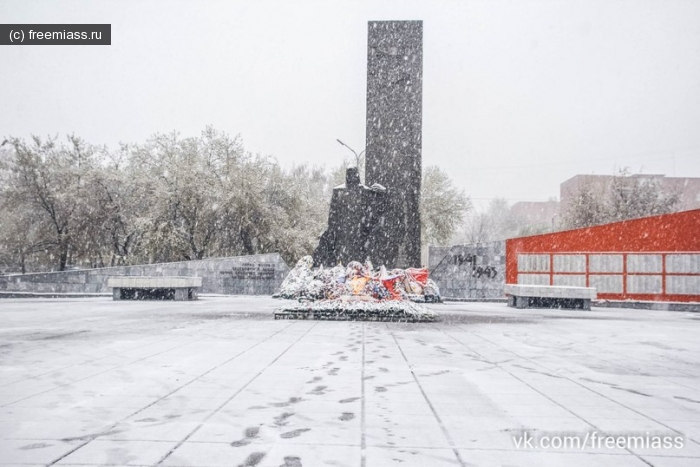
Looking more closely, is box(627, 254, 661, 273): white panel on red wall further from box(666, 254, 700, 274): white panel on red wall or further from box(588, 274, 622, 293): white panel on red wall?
box(588, 274, 622, 293): white panel on red wall

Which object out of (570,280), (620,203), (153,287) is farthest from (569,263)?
(620,203)

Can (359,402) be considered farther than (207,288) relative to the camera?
No

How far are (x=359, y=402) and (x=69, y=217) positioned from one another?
106ft

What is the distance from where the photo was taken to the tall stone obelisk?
64.2 feet

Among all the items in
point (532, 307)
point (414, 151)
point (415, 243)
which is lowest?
point (532, 307)

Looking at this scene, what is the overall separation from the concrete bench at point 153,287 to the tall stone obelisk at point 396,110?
7.68 m

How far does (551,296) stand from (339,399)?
51.9ft

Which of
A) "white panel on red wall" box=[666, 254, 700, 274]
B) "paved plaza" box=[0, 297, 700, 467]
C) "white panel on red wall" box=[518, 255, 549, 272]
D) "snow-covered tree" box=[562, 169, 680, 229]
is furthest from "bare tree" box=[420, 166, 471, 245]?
"paved plaza" box=[0, 297, 700, 467]

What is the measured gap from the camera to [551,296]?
19312mm

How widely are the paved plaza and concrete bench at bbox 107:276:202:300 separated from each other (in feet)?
34.5

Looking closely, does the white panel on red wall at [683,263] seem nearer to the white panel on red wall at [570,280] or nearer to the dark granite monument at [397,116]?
the white panel on red wall at [570,280]

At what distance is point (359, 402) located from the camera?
500 cm

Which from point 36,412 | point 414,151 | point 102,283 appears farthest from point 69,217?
point 36,412

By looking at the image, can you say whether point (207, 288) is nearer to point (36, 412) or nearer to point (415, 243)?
point (415, 243)
